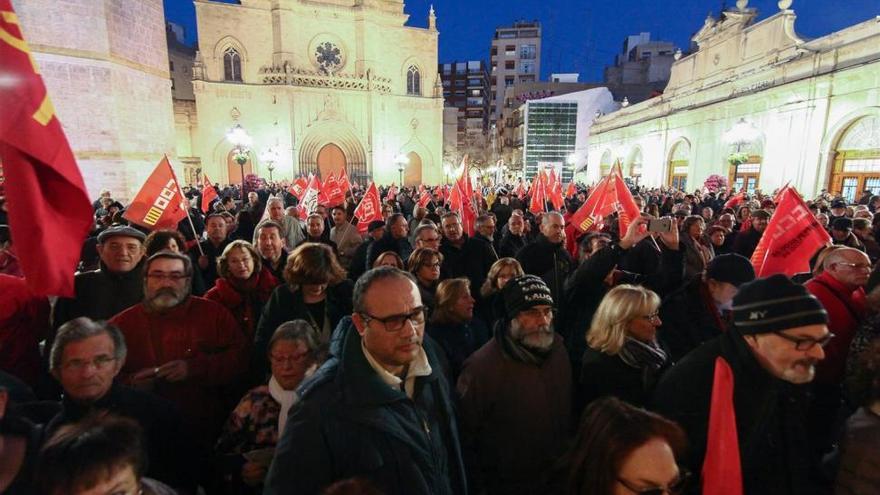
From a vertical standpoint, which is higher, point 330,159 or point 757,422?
point 330,159

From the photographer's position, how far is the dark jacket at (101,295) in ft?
10.2

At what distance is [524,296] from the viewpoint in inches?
92.9

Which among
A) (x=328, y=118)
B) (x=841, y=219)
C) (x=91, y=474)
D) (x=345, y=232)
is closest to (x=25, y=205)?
(x=91, y=474)

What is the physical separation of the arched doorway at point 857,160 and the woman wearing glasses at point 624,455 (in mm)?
16848

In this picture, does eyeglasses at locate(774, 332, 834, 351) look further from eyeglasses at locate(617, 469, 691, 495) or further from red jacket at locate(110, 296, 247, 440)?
red jacket at locate(110, 296, 247, 440)

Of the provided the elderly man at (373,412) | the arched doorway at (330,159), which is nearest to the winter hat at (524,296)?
the elderly man at (373,412)

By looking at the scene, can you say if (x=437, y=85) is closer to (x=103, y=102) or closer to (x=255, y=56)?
(x=255, y=56)

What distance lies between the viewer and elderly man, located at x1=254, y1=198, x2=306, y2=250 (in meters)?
6.78

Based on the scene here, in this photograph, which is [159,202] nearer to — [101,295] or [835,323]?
[101,295]

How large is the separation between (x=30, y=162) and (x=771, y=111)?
21.2 meters

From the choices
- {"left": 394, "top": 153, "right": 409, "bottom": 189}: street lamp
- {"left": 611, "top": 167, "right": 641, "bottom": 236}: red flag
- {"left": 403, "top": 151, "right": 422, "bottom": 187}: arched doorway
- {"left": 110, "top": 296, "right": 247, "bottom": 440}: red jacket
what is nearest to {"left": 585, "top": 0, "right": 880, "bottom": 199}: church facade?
{"left": 611, "top": 167, "right": 641, "bottom": 236}: red flag

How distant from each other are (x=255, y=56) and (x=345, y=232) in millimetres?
28280

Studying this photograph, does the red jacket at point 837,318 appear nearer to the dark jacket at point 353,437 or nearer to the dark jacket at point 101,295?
the dark jacket at point 353,437

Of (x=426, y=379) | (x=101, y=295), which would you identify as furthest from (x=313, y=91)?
(x=426, y=379)
